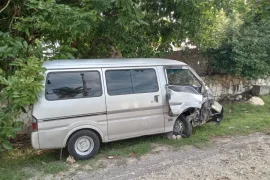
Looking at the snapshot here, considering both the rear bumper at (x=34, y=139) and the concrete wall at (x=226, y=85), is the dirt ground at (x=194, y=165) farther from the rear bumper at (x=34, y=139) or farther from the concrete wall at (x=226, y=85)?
the concrete wall at (x=226, y=85)

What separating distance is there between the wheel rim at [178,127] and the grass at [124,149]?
268mm

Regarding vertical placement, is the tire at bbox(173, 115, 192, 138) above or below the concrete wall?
below

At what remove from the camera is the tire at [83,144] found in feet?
15.4

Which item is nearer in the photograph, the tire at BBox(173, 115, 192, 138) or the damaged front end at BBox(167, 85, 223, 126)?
the damaged front end at BBox(167, 85, 223, 126)

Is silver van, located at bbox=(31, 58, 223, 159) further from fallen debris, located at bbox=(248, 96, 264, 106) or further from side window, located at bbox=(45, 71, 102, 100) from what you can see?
fallen debris, located at bbox=(248, 96, 264, 106)

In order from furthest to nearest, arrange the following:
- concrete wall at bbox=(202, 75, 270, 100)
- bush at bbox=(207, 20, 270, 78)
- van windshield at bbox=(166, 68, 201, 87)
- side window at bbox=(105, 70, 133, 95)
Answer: concrete wall at bbox=(202, 75, 270, 100), bush at bbox=(207, 20, 270, 78), van windshield at bbox=(166, 68, 201, 87), side window at bbox=(105, 70, 133, 95)

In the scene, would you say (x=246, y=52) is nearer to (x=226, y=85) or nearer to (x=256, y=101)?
(x=226, y=85)

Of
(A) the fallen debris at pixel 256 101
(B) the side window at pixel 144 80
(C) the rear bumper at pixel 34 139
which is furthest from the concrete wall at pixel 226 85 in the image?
(C) the rear bumper at pixel 34 139

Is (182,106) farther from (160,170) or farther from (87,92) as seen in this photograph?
(87,92)

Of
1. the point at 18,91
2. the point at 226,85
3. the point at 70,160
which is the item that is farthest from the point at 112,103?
the point at 226,85

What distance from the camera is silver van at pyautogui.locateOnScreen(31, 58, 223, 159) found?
175 inches

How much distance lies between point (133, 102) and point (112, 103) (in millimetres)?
442

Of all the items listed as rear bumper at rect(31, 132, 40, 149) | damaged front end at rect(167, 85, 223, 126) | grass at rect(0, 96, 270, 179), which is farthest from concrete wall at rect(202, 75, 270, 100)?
rear bumper at rect(31, 132, 40, 149)

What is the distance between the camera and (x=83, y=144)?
4863 mm
